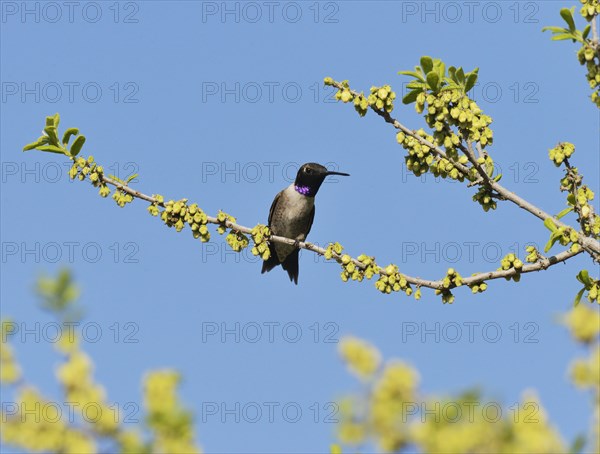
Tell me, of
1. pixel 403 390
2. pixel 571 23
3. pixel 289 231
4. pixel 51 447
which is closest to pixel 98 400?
pixel 51 447

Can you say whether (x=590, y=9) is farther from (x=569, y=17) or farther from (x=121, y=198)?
(x=121, y=198)

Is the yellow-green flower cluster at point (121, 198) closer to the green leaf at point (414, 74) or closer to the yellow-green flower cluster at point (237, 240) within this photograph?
the yellow-green flower cluster at point (237, 240)

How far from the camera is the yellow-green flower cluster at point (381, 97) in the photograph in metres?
5.57

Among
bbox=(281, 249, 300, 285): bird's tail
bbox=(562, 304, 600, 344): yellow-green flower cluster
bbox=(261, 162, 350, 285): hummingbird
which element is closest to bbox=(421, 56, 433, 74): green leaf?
bbox=(562, 304, 600, 344): yellow-green flower cluster

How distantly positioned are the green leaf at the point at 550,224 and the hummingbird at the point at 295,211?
21.3 feet

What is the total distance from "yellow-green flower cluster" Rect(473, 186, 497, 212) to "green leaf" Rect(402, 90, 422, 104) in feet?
2.52

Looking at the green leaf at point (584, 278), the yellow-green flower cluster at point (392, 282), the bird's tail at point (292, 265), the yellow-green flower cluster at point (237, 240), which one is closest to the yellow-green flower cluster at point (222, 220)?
the yellow-green flower cluster at point (237, 240)

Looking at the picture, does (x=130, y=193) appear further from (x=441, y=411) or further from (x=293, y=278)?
(x=293, y=278)

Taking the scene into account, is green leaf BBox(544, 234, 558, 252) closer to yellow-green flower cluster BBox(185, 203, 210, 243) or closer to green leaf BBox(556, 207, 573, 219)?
A: green leaf BBox(556, 207, 573, 219)

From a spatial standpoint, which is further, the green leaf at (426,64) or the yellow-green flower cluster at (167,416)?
the green leaf at (426,64)

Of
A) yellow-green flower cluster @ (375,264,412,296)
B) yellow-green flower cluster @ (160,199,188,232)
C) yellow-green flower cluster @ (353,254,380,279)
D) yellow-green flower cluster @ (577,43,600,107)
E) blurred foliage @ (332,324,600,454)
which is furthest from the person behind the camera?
yellow-green flower cluster @ (160,199,188,232)

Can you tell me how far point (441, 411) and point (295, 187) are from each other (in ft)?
34.5

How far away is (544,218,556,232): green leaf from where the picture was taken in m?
5.38

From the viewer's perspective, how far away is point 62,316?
2.31m
